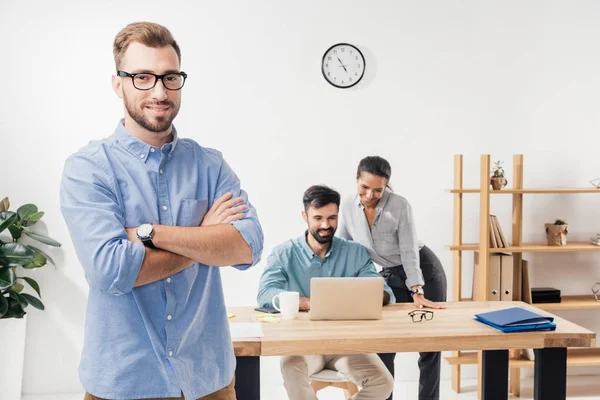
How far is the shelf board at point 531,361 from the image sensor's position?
4.39 metres

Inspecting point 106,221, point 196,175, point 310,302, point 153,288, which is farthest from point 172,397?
point 310,302

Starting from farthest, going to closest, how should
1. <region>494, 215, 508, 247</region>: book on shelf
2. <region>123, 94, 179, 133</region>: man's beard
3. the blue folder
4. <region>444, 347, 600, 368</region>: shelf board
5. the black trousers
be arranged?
1. <region>494, 215, 508, 247</region>: book on shelf
2. <region>444, 347, 600, 368</region>: shelf board
3. the black trousers
4. the blue folder
5. <region>123, 94, 179, 133</region>: man's beard

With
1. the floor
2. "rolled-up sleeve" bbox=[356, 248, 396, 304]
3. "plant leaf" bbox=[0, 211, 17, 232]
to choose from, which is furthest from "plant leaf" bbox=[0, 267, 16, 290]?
"rolled-up sleeve" bbox=[356, 248, 396, 304]

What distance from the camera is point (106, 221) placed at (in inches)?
66.7

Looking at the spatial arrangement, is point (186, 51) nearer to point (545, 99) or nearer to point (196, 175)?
point (545, 99)

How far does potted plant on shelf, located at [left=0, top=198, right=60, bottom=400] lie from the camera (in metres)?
3.88

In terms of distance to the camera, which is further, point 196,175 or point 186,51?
point 186,51

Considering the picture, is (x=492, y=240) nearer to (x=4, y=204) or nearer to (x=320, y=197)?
(x=320, y=197)

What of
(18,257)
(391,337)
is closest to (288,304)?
(391,337)

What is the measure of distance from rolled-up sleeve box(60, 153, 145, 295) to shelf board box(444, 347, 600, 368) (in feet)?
10.7

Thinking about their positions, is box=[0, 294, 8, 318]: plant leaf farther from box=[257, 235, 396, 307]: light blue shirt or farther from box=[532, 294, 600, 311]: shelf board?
box=[532, 294, 600, 311]: shelf board

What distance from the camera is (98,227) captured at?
5.56ft

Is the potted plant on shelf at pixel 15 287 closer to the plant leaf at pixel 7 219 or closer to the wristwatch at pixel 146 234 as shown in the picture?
the plant leaf at pixel 7 219

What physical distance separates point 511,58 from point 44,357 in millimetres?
3776
